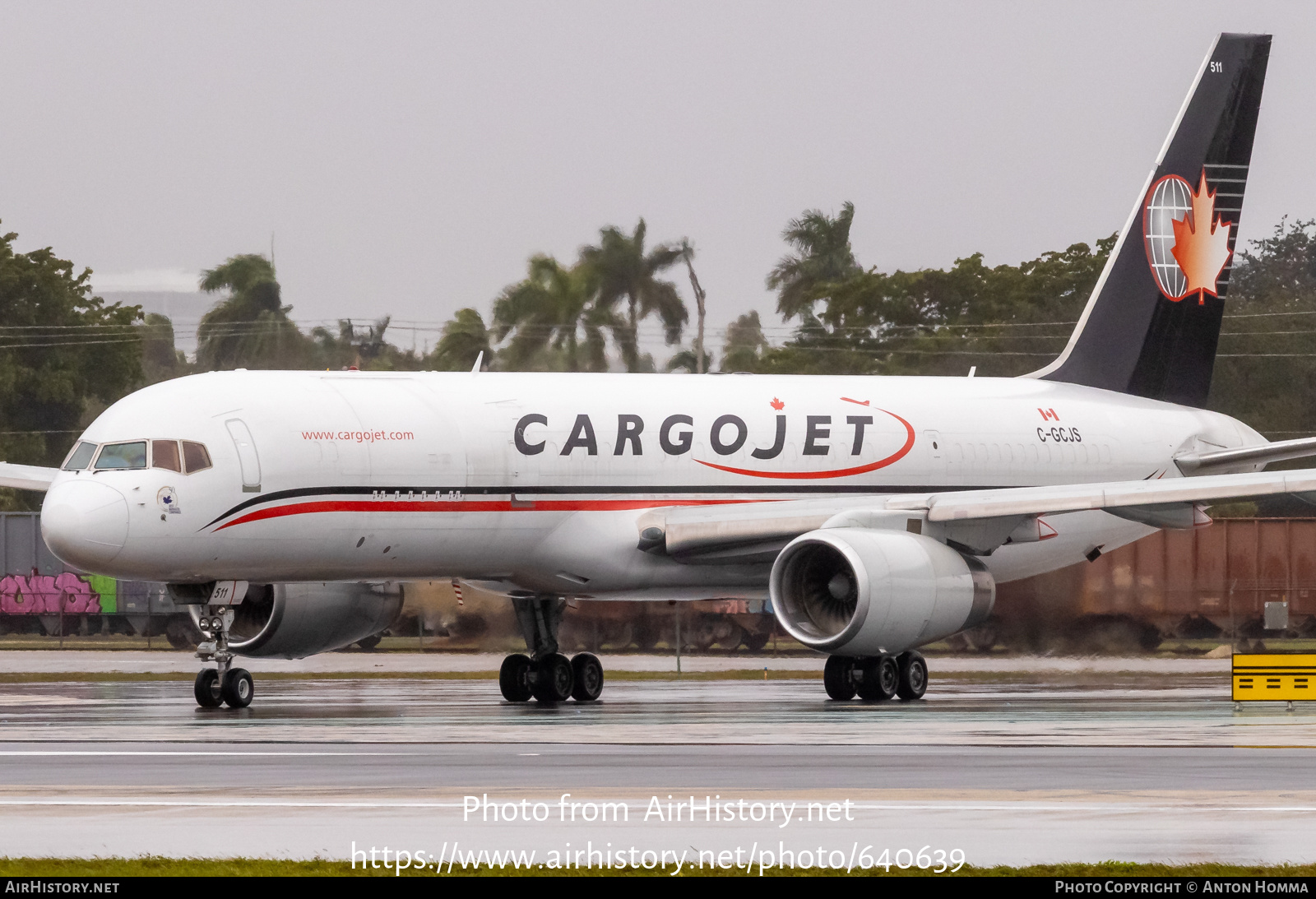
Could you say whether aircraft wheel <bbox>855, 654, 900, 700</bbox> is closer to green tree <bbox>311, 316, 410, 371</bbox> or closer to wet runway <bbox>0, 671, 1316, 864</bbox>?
wet runway <bbox>0, 671, 1316, 864</bbox>

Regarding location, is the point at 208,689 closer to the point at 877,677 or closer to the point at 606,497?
the point at 606,497

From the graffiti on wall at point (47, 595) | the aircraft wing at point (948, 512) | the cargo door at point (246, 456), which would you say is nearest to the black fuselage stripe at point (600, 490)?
the cargo door at point (246, 456)

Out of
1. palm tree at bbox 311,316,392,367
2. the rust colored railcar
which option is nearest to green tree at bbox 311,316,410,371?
palm tree at bbox 311,316,392,367

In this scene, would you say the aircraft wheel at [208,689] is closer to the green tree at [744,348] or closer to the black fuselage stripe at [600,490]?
the black fuselage stripe at [600,490]

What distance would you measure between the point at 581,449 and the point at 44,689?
32.3 feet

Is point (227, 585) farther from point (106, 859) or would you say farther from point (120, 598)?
point (120, 598)

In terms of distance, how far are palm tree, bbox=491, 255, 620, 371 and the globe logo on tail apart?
40.9 meters

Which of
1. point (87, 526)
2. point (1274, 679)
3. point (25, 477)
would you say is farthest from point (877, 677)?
point (25, 477)

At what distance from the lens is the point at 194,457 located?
25172 millimetres

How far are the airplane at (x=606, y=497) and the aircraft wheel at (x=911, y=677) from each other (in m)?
0.04

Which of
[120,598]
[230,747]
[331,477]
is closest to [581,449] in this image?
[331,477]

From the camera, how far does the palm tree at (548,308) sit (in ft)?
246

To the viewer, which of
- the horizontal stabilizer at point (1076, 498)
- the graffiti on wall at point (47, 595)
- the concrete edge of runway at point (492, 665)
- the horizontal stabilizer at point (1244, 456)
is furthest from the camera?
the graffiti on wall at point (47, 595)

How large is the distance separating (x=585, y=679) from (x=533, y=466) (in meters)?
3.04
